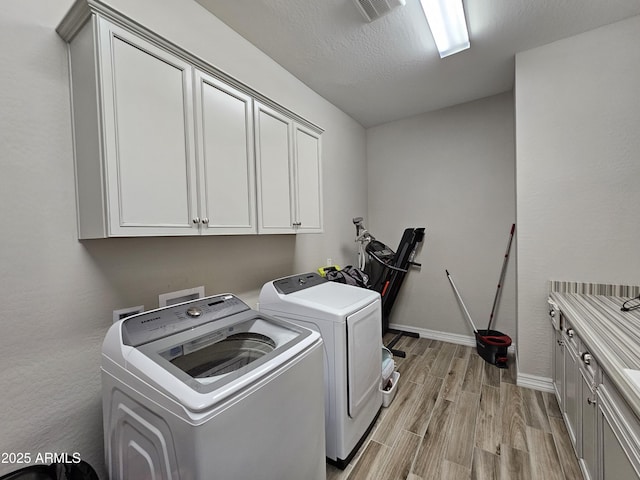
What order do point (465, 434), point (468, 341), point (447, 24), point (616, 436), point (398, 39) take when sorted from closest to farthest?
point (616, 436) < point (465, 434) < point (447, 24) < point (398, 39) < point (468, 341)

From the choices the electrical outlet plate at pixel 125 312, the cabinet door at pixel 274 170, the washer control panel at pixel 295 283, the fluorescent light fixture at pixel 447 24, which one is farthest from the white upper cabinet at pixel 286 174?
the fluorescent light fixture at pixel 447 24

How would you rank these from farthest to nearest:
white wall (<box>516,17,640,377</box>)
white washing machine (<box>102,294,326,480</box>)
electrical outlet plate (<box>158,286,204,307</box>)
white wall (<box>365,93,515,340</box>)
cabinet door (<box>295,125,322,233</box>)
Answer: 1. white wall (<box>365,93,515,340</box>)
2. cabinet door (<box>295,125,322,233</box>)
3. white wall (<box>516,17,640,377</box>)
4. electrical outlet plate (<box>158,286,204,307</box>)
5. white washing machine (<box>102,294,326,480</box>)

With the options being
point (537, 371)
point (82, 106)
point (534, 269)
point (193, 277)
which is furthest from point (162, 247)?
point (537, 371)

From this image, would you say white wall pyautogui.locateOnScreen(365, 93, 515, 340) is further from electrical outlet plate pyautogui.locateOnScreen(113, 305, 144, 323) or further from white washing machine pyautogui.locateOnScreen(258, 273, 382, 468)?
electrical outlet plate pyautogui.locateOnScreen(113, 305, 144, 323)

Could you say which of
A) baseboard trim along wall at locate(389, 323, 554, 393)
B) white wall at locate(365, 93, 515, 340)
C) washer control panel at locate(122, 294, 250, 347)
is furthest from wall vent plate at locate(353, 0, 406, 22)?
baseboard trim along wall at locate(389, 323, 554, 393)

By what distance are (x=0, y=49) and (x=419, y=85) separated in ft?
9.68

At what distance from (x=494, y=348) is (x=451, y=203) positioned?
1655 millimetres

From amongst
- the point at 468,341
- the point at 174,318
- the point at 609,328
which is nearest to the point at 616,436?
the point at 609,328

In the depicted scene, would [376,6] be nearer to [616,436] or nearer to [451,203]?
[451,203]

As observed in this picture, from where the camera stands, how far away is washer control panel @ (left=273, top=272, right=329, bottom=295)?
5.94 ft

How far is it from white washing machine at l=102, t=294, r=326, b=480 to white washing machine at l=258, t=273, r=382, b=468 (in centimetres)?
29

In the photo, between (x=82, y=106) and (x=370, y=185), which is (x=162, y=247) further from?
(x=370, y=185)

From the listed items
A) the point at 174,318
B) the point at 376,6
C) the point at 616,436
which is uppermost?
the point at 376,6

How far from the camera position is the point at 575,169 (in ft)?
6.68
